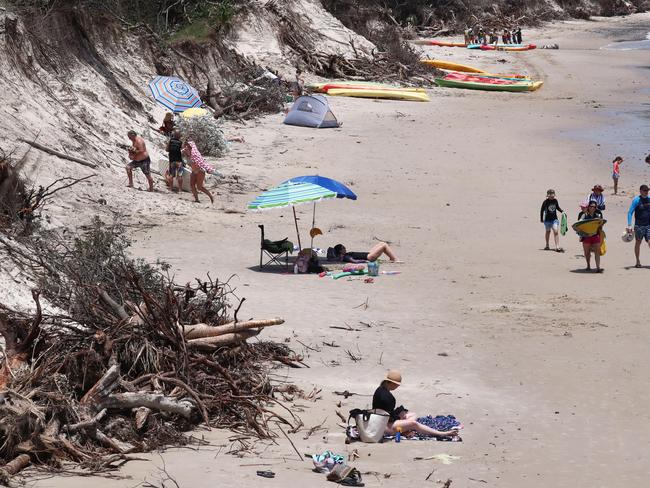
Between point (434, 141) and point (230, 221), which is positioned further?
point (434, 141)

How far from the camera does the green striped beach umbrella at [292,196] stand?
16641 mm

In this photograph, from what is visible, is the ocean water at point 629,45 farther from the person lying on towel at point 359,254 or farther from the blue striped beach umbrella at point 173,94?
the person lying on towel at point 359,254

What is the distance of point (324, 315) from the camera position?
1448 centimetres

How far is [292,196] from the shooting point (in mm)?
16734

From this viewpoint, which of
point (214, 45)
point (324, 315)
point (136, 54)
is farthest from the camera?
point (214, 45)

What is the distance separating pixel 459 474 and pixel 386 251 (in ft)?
27.6

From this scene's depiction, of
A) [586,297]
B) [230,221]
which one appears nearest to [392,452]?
[586,297]

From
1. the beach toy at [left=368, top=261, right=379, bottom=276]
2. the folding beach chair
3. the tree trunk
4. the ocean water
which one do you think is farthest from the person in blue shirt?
the ocean water

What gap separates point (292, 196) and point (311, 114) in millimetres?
12982

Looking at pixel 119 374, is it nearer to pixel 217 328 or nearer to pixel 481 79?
pixel 217 328

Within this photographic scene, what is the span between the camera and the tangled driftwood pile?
884cm

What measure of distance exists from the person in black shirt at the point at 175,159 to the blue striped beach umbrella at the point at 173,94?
5.04 meters

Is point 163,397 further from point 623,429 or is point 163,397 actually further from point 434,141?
point 434,141

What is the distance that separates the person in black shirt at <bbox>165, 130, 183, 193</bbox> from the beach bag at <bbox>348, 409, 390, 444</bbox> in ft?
38.9
